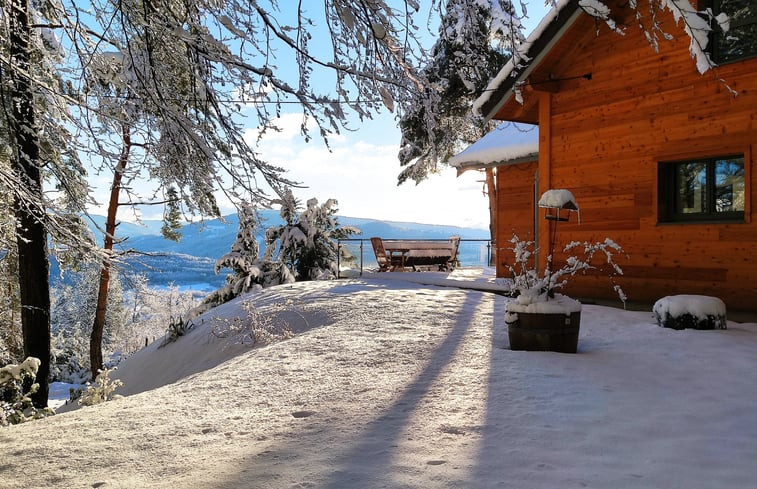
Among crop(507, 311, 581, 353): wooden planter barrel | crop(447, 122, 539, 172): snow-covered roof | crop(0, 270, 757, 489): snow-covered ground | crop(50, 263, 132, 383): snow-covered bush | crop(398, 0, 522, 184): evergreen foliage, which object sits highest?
crop(447, 122, 539, 172): snow-covered roof

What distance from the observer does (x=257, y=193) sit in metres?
2.88

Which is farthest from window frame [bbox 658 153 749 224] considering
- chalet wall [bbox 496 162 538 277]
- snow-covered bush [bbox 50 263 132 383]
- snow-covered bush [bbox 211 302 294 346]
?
snow-covered bush [bbox 50 263 132 383]

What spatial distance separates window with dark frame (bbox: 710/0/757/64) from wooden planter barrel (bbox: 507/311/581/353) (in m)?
4.52

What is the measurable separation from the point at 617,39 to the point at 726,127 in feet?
7.58

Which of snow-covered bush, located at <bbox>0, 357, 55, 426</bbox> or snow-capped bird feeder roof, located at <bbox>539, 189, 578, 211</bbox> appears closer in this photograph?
snow-covered bush, located at <bbox>0, 357, 55, 426</bbox>

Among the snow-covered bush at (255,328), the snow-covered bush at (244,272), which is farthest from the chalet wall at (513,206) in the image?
the snow-covered bush at (255,328)

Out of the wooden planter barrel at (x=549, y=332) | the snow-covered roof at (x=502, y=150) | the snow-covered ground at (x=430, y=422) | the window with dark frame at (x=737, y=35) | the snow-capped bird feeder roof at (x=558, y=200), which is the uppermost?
the window with dark frame at (x=737, y=35)

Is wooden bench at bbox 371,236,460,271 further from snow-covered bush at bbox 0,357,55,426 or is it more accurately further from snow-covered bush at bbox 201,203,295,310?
snow-covered bush at bbox 0,357,55,426

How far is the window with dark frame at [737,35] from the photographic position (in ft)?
21.4

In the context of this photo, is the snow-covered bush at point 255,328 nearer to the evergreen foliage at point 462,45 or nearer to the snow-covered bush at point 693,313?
the evergreen foliage at point 462,45

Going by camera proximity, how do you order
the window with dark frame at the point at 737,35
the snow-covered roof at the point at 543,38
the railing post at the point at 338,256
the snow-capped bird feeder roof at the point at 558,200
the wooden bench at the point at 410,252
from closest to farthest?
the snow-capped bird feeder roof at the point at 558,200 < the window with dark frame at the point at 737,35 < the snow-covered roof at the point at 543,38 < the railing post at the point at 338,256 < the wooden bench at the point at 410,252

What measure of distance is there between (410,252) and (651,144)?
8394mm

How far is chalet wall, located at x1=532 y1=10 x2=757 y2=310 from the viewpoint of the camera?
6.54 metres

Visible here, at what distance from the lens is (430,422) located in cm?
315
